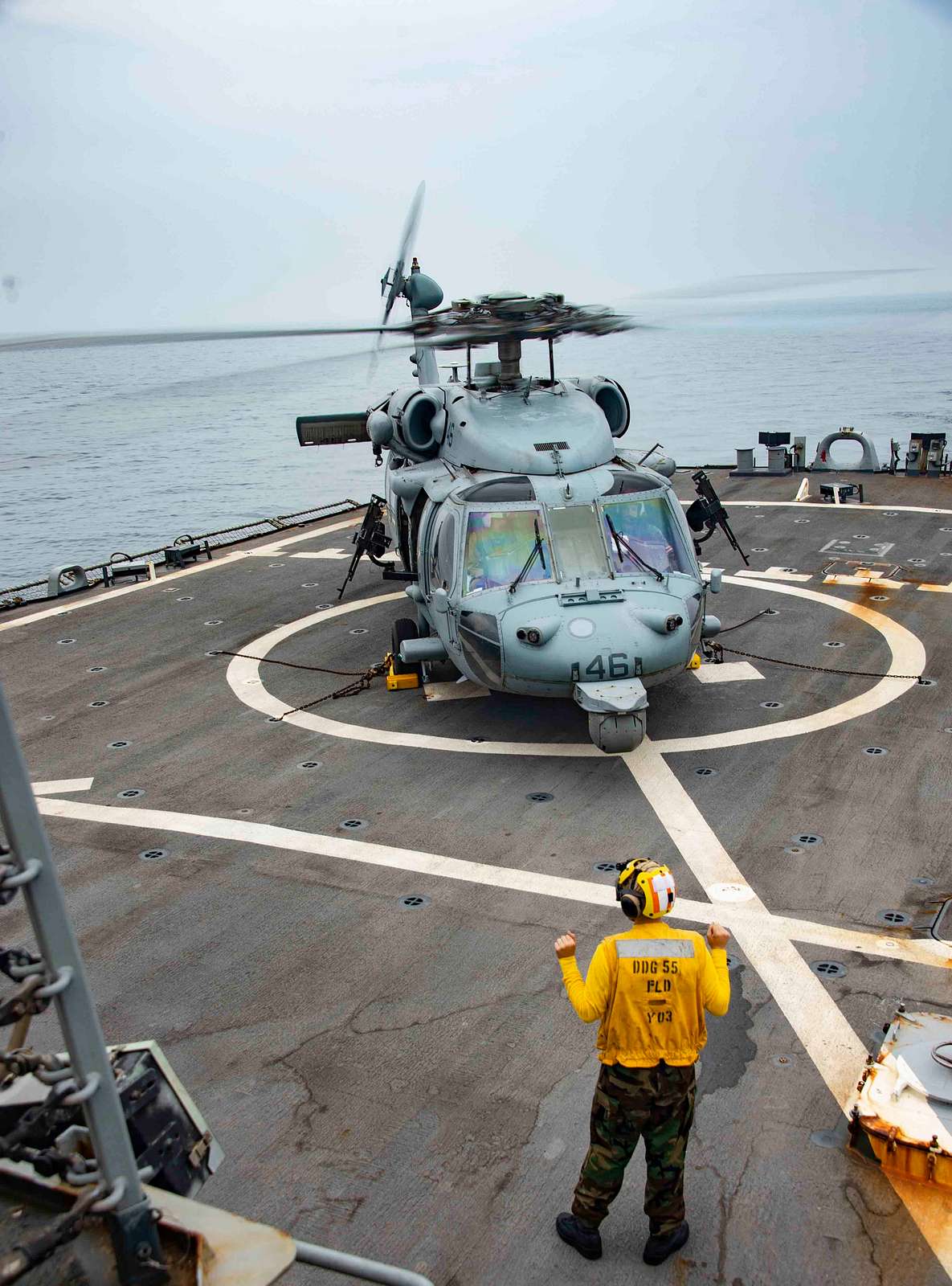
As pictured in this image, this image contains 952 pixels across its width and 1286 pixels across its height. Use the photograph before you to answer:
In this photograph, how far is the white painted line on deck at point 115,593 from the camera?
17281 millimetres

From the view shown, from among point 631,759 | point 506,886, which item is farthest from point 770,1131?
point 631,759

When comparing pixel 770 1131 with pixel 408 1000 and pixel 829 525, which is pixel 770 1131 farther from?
pixel 829 525

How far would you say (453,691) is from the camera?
12891mm

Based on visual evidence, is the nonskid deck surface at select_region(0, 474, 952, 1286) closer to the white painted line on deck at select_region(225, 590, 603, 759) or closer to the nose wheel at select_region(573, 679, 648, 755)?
the white painted line on deck at select_region(225, 590, 603, 759)

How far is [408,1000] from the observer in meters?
7.18

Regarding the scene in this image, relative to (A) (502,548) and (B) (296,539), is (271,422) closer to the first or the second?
(B) (296,539)

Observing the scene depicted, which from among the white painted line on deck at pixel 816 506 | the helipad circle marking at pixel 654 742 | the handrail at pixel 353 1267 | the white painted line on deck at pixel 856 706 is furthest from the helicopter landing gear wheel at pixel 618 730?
the white painted line on deck at pixel 816 506

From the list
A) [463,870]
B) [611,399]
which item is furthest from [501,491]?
[463,870]

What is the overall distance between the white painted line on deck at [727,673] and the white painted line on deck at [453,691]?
2504mm

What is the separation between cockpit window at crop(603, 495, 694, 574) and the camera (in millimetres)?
11281

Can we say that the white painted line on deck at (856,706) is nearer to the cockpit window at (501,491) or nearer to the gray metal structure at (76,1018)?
the cockpit window at (501,491)

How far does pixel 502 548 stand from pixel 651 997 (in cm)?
704

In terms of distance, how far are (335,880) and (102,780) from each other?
3.47 metres

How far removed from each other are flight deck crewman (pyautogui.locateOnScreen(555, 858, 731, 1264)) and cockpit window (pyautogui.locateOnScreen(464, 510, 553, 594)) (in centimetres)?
643
